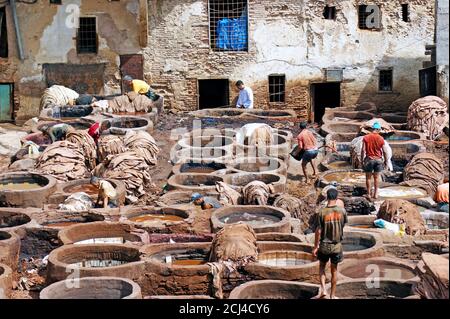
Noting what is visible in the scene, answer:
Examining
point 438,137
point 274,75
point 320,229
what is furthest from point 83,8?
point 320,229

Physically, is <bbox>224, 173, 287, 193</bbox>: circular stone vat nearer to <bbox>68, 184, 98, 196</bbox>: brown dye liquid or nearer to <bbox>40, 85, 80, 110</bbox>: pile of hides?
<bbox>68, 184, 98, 196</bbox>: brown dye liquid

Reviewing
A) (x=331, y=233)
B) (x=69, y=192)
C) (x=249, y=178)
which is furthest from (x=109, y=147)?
(x=331, y=233)

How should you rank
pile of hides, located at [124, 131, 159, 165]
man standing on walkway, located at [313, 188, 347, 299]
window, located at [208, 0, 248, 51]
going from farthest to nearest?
window, located at [208, 0, 248, 51] → pile of hides, located at [124, 131, 159, 165] → man standing on walkway, located at [313, 188, 347, 299]

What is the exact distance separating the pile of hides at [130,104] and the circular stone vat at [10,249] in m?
10.1

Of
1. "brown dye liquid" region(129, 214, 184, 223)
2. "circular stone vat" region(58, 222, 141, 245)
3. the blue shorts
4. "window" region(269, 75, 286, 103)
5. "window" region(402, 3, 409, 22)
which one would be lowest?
"circular stone vat" region(58, 222, 141, 245)

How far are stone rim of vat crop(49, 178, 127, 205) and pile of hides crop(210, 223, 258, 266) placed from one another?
456 centimetres

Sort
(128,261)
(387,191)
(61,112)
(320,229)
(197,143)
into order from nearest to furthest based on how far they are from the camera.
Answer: (320,229), (128,261), (387,191), (197,143), (61,112)

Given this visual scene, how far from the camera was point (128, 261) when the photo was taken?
16703mm

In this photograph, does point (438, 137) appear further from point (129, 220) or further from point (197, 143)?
point (129, 220)

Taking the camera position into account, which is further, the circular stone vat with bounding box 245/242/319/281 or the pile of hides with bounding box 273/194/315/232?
the pile of hides with bounding box 273/194/315/232

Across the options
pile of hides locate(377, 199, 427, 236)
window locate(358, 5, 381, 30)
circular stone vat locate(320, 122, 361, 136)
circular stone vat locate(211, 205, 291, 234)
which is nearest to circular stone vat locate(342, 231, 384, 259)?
pile of hides locate(377, 199, 427, 236)

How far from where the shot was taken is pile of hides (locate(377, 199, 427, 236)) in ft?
58.6

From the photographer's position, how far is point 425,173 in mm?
21469

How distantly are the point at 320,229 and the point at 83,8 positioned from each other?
59.5ft
